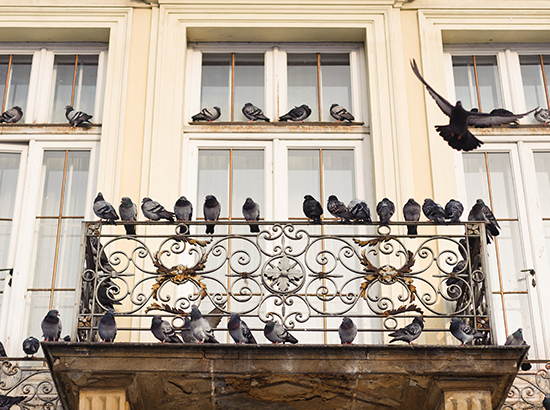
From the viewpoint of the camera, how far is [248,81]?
9469 mm

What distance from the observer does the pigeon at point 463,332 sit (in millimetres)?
7031

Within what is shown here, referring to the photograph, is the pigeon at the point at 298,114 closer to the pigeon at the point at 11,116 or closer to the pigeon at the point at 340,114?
the pigeon at the point at 340,114

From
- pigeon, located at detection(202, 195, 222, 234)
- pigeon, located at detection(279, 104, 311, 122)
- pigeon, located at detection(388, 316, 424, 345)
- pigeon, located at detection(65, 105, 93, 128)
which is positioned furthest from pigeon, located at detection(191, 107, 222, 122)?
pigeon, located at detection(388, 316, 424, 345)

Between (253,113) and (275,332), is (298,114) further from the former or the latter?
(275,332)

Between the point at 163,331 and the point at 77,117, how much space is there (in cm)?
271

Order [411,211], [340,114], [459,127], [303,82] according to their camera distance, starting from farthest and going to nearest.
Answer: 1. [303,82]
2. [340,114]
3. [459,127]
4. [411,211]

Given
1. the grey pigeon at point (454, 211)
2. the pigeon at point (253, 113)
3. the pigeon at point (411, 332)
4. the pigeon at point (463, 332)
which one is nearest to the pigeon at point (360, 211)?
the grey pigeon at point (454, 211)

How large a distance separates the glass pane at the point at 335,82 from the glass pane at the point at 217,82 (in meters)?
0.90

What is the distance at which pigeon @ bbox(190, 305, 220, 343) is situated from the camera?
6957mm

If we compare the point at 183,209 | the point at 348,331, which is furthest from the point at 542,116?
the point at 183,209

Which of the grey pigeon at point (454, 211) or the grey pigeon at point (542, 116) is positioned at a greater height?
the grey pigeon at point (542, 116)

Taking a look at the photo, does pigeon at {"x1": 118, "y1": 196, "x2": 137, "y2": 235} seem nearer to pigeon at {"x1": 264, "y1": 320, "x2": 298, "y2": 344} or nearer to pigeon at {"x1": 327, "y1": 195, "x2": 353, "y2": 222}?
pigeon at {"x1": 264, "y1": 320, "x2": 298, "y2": 344}

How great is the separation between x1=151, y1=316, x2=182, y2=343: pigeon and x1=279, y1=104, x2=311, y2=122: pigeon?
2640mm

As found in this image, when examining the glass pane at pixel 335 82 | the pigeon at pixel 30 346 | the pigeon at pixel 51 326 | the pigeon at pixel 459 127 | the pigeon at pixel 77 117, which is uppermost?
the glass pane at pixel 335 82
